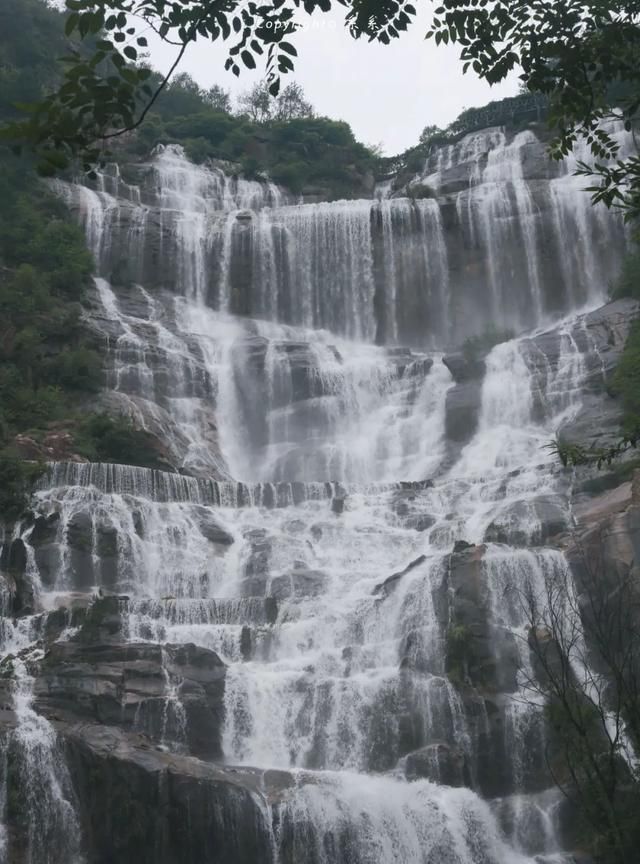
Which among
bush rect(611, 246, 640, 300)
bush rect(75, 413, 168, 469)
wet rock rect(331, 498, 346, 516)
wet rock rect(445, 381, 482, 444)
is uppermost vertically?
bush rect(611, 246, 640, 300)

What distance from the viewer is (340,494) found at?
91.9ft

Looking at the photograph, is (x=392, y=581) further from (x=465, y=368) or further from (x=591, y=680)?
(x=465, y=368)

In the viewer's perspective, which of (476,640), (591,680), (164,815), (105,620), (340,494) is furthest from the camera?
(340,494)

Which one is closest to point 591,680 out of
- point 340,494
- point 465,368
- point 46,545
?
point 340,494

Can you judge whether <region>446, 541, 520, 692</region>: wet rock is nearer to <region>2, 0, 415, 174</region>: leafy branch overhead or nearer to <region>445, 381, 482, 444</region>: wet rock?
<region>445, 381, 482, 444</region>: wet rock

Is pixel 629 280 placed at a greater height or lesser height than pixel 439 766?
greater

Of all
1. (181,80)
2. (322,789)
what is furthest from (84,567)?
(181,80)

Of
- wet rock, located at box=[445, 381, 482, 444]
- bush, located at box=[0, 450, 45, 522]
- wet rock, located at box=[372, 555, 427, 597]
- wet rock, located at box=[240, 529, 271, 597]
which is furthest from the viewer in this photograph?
wet rock, located at box=[445, 381, 482, 444]

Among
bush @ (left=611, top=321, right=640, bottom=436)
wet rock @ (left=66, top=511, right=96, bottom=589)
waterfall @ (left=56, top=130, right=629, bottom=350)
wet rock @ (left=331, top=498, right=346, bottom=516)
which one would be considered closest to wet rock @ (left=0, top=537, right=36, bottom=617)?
wet rock @ (left=66, top=511, right=96, bottom=589)

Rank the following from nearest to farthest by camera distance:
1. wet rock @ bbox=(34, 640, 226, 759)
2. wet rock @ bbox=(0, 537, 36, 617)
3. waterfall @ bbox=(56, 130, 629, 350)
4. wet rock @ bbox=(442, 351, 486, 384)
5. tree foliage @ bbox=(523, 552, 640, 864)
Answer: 1. tree foliage @ bbox=(523, 552, 640, 864)
2. wet rock @ bbox=(34, 640, 226, 759)
3. wet rock @ bbox=(0, 537, 36, 617)
4. wet rock @ bbox=(442, 351, 486, 384)
5. waterfall @ bbox=(56, 130, 629, 350)

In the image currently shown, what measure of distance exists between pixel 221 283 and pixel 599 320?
16795 millimetres

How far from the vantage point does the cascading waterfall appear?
17.3 metres

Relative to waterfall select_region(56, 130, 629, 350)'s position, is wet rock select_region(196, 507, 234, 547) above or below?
below

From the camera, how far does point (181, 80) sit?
6781 centimetres
